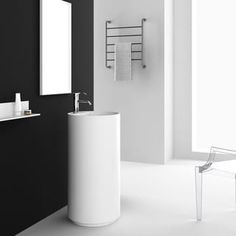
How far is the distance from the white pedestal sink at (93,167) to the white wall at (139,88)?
2.31 m

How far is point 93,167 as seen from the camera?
2.95 metres

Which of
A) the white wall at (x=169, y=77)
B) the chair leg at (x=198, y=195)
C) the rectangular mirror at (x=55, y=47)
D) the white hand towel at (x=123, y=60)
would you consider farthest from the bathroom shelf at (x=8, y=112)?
the white wall at (x=169, y=77)

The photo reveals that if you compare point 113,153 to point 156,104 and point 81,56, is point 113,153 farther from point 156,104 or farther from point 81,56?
point 156,104

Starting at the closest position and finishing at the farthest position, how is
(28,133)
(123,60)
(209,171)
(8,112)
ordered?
(8,112) → (28,133) → (209,171) → (123,60)

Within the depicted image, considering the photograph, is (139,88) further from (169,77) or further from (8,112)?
(8,112)

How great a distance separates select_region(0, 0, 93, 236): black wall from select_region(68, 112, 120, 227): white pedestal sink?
25cm

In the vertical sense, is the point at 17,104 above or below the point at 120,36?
below

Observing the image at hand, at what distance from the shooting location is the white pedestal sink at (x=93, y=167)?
294cm

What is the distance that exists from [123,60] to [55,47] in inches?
84.8

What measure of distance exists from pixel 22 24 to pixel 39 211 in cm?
139

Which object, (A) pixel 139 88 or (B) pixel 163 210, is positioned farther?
(A) pixel 139 88

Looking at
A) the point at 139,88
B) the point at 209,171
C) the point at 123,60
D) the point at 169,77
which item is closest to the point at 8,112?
the point at 209,171

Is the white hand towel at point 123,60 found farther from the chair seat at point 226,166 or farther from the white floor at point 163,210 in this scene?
the chair seat at point 226,166

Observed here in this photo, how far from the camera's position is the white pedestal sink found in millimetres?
2936
